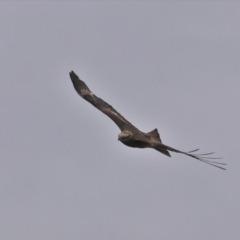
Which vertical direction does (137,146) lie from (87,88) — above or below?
below

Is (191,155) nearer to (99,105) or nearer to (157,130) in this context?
(157,130)

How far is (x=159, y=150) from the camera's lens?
26422 millimetres

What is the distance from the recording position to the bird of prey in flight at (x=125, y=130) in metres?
26.5

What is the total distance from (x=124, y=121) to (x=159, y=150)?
491cm

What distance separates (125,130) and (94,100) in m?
4.32

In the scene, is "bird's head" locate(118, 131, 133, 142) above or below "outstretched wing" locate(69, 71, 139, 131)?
below

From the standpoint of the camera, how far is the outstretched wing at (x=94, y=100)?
31484mm

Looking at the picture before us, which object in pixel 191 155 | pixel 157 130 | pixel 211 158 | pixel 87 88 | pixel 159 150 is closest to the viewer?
pixel 211 158

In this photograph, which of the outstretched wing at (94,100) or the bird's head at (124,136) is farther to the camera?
the outstretched wing at (94,100)

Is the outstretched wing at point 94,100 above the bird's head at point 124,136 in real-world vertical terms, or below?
above

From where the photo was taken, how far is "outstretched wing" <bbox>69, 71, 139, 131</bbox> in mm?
31484

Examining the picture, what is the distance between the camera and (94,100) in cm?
3275

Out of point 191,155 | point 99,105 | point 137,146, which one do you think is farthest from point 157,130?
point 191,155

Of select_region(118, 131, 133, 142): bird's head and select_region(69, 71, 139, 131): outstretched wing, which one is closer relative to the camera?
select_region(118, 131, 133, 142): bird's head
